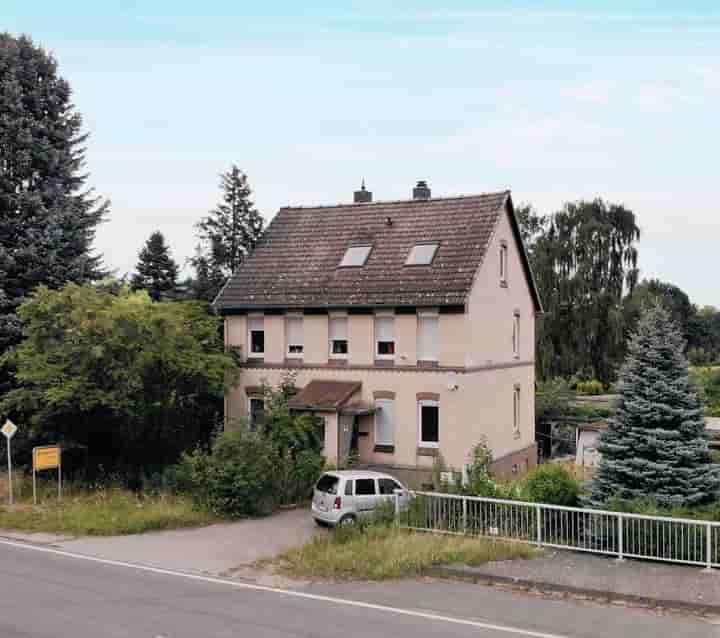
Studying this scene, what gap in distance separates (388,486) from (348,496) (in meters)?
1.27

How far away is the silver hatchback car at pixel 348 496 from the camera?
1966 cm

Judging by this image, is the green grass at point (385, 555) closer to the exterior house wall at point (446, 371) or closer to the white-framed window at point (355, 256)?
the exterior house wall at point (446, 371)

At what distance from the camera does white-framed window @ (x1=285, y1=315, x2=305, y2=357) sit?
29.3m

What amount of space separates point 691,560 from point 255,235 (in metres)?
29.8

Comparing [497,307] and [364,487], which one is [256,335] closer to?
[497,307]

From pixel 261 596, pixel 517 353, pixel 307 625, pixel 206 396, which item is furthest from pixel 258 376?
pixel 307 625

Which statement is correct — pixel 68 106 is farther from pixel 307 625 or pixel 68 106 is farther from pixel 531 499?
pixel 307 625

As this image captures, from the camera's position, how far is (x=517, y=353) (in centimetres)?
3192

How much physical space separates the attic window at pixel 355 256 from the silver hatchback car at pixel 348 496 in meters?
10.5

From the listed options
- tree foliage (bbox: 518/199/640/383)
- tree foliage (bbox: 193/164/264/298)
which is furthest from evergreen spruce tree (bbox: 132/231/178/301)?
tree foliage (bbox: 518/199/640/383)

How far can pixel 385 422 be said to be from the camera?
90.2 feet

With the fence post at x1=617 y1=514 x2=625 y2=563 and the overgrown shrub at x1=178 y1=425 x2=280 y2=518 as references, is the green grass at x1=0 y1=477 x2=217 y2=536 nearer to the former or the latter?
the overgrown shrub at x1=178 y1=425 x2=280 y2=518

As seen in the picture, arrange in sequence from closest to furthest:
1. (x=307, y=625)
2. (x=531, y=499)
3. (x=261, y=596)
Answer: (x=307, y=625) < (x=261, y=596) < (x=531, y=499)

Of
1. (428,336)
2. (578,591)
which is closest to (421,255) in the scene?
(428,336)
